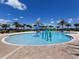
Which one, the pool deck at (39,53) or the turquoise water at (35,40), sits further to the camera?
the turquoise water at (35,40)

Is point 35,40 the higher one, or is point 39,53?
point 39,53

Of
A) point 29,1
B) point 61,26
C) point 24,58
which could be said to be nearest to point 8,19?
point 29,1

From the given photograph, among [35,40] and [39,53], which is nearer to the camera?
[39,53]

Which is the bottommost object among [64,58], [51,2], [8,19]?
[64,58]

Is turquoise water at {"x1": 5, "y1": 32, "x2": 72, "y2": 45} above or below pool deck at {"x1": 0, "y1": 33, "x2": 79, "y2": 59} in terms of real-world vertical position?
below

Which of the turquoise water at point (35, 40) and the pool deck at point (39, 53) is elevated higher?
the pool deck at point (39, 53)

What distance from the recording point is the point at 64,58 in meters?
5.97

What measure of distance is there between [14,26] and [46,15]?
1475cm

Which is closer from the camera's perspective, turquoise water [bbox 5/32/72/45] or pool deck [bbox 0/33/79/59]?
pool deck [bbox 0/33/79/59]

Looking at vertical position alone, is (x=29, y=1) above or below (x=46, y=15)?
above

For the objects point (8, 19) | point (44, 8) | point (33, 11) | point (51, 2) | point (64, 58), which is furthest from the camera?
point (8, 19)

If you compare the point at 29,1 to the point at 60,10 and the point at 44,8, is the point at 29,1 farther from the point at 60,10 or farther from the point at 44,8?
the point at 60,10

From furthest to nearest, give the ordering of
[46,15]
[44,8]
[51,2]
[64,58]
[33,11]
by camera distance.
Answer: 1. [46,15]
2. [33,11]
3. [44,8]
4. [51,2]
5. [64,58]

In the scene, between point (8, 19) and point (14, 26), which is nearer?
point (14, 26)
